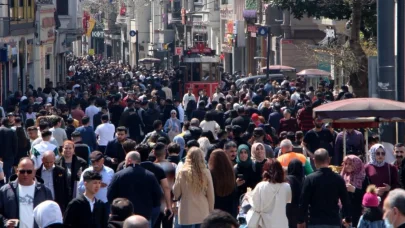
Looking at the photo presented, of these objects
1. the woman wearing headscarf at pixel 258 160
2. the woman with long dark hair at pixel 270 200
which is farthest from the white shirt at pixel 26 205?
the woman wearing headscarf at pixel 258 160

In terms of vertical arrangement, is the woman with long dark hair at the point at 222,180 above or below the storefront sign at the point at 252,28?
below

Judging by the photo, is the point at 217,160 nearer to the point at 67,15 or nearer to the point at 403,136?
the point at 403,136

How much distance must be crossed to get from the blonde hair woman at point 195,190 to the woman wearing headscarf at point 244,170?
4.34ft

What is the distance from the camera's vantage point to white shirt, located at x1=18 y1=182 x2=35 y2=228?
33.7 feet

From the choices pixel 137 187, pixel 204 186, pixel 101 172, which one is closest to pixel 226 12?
pixel 101 172

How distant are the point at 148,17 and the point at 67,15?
40443 millimetres

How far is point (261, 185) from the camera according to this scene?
11047 millimetres

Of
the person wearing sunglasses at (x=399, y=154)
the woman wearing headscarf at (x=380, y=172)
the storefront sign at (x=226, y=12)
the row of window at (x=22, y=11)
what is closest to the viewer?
the woman wearing headscarf at (x=380, y=172)

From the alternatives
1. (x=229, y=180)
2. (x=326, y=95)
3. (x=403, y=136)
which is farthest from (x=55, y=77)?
(x=229, y=180)

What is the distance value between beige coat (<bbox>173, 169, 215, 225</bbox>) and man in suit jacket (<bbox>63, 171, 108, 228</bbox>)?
6.85 feet

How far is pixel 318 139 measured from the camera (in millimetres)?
17688

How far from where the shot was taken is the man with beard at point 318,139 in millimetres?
17562

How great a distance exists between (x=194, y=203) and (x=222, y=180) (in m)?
0.66

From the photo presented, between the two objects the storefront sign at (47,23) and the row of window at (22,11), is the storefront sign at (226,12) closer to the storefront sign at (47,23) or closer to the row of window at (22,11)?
the storefront sign at (47,23)
